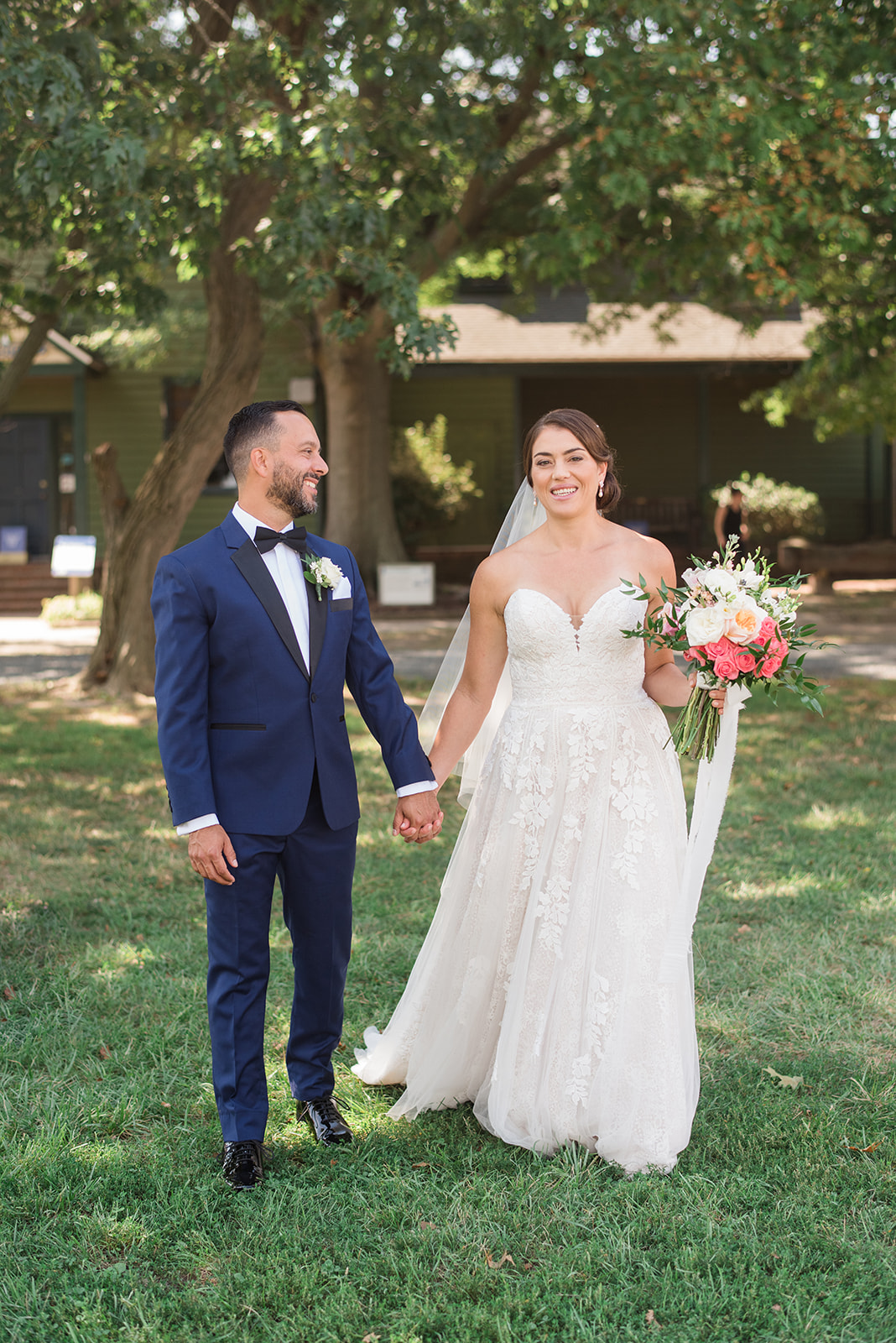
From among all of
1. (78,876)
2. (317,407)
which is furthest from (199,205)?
(317,407)

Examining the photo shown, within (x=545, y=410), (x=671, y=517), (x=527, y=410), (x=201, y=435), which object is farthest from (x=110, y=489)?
(x=527, y=410)

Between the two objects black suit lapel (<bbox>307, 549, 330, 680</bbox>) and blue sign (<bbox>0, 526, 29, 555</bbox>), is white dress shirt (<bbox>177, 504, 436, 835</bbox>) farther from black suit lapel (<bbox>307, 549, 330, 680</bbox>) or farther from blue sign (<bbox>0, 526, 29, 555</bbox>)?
blue sign (<bbox>0, 526, 29, 555</bbox>)

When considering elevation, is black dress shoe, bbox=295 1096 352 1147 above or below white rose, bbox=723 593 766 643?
below

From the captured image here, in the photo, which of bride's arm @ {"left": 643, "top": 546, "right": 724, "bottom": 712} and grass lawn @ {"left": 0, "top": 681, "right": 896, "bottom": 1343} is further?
bride's arm @ {"left": 643, "top": 546, "right": 724, "bottom": 712}

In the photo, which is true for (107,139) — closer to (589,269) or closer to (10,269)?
(10,269)

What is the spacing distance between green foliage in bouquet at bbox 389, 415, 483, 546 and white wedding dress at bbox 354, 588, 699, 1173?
1755 cm

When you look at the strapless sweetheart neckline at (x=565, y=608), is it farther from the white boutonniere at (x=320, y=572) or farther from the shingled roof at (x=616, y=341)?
the shingled roof at (x=616, y=341)

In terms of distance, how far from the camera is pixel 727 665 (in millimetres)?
3311

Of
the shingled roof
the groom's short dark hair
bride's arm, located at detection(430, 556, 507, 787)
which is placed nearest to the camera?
the groom's short dark hair

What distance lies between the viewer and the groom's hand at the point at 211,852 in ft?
10.6

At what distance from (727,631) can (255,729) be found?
51.4 inches

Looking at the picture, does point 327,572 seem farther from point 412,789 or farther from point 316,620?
point 412,789

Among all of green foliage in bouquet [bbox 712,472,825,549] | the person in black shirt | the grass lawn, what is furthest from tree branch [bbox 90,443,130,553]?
green foliage in bouquet [bbox 712,472,825,549]

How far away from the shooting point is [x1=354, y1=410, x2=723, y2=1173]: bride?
3523 mm
